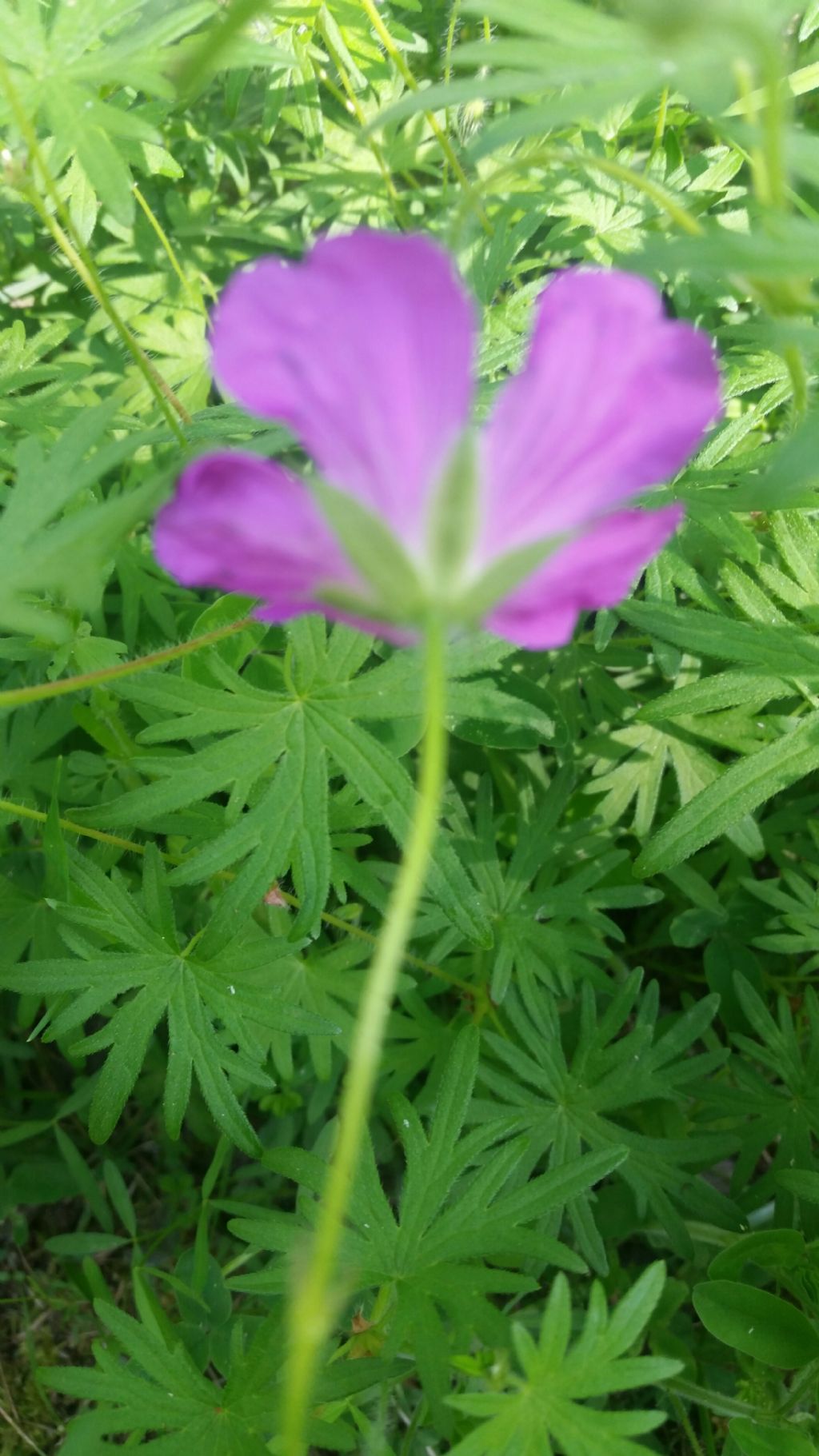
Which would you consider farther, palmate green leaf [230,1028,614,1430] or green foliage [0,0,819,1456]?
palmate green leaf [230,1028,614,1430]

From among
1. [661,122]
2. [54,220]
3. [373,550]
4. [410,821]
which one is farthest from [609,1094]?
[661,122]

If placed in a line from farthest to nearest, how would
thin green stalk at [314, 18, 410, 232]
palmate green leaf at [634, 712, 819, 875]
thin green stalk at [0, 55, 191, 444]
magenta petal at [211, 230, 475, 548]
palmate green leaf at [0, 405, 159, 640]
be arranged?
thin green stalk at [314, 18, 410, 232] < palmate green leaf at [634, 712, 819, 875] < thin green stalk at [0, 55, 191, 444] < palmate green leaf at [0, 405, 159, 640] < magenta petal at [211, 230, 475, 548]

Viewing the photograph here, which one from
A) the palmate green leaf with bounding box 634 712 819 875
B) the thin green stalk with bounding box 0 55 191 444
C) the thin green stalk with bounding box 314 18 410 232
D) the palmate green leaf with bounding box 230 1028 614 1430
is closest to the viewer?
the thin green stalk with bounding box 0 55 191 444

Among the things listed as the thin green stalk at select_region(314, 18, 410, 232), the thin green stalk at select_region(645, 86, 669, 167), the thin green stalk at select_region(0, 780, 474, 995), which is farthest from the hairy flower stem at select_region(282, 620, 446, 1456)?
the thin green stalk at select_region(645, 86, 669, 167)

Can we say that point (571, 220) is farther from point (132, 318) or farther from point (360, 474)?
point (360, 474)

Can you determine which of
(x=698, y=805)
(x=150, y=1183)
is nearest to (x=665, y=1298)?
(x=698, y=805)

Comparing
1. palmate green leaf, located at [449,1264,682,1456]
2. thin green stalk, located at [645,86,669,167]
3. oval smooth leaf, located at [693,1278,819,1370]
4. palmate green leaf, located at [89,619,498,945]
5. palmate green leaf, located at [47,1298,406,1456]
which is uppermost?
thin green stalk, located at [645,86,669,167]

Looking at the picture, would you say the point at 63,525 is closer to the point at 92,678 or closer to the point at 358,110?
the point at 92,678

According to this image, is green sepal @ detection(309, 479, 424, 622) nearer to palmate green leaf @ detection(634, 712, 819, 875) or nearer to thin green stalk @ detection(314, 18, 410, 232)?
palmate green leaf @ detection(634, 712, 819, 875)

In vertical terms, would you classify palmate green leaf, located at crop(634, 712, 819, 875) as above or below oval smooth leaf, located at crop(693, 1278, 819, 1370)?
above
